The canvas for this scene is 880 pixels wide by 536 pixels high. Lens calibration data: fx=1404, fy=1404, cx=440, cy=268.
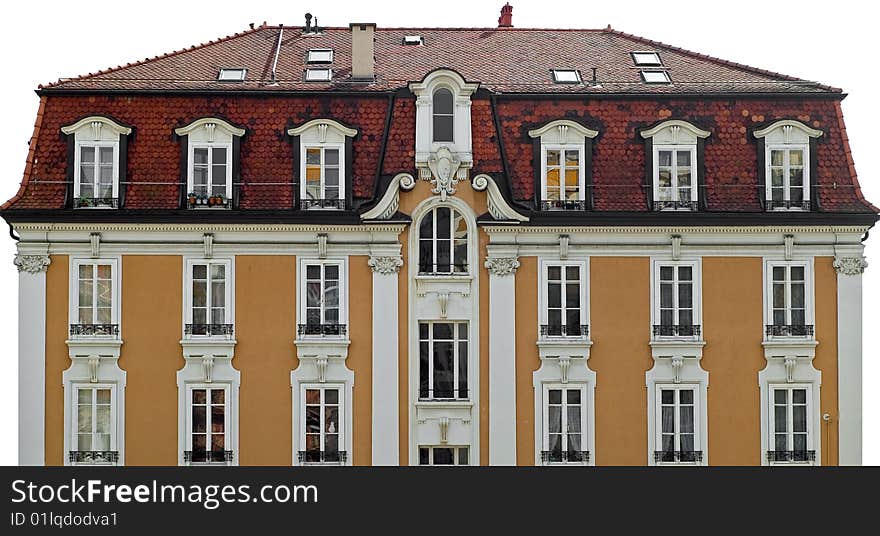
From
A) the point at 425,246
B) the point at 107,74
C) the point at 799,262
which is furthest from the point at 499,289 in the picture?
the point at 107,74

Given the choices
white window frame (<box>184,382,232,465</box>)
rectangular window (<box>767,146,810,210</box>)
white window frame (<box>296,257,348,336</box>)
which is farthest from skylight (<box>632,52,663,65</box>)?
white window frame (<box>184,382,232,465</box>)

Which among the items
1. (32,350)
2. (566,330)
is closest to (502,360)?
(566,330)

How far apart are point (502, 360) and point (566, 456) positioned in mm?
3611

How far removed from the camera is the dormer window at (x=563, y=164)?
146ft

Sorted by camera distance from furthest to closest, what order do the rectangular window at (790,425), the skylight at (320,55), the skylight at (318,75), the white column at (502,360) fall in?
the skylight at (320,55) < the skylight at (318,75) < the rectangular window at (790,425) < the white column at (502,360)

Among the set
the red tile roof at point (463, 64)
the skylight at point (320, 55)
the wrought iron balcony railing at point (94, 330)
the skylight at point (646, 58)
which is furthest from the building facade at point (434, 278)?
the skylight at point (646, 58)

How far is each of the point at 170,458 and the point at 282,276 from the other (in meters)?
6.63

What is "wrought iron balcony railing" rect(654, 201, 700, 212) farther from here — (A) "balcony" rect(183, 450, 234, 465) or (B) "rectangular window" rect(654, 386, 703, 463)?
(A) "balcony" rect(183, 450, 234, 465)

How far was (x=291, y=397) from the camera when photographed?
43.9 m

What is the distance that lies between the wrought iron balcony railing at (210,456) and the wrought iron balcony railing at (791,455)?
16.9m

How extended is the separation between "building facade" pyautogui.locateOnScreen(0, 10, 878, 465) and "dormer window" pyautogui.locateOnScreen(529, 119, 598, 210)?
85mm

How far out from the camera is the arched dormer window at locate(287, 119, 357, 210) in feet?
Answer: 146

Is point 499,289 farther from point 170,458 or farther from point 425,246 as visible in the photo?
point 170,458

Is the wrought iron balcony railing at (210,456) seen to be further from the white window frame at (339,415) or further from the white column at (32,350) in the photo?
the white column at (32,350)
